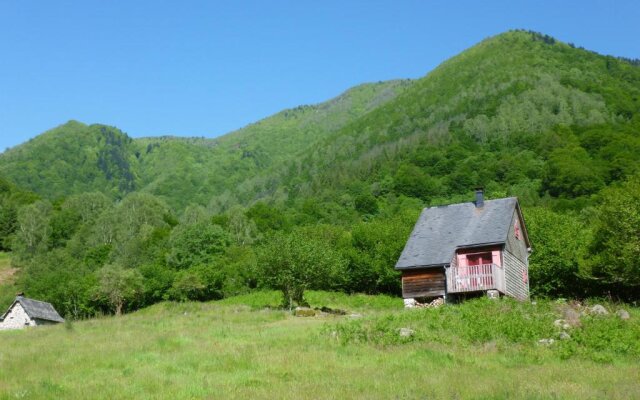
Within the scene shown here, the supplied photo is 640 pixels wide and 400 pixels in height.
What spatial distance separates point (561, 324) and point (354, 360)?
8965 mm

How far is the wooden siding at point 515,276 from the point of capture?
150 feet

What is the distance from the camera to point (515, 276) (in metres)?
47.7

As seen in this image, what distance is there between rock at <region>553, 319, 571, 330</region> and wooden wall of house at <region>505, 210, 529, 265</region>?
62.2ft

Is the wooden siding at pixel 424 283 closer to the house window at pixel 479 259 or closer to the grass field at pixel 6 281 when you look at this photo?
the house window at pixel 479 259

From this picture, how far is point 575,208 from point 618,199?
58.6 meters

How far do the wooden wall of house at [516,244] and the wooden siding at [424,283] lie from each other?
16.3ft

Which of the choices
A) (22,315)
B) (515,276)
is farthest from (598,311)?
(22,315)

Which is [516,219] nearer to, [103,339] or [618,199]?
[618,199]

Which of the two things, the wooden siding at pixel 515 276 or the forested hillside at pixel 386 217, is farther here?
the forested hillside at pixel 386 217

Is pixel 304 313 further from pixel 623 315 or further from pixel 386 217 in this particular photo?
pixel 386 217

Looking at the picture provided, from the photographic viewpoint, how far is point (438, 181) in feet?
477

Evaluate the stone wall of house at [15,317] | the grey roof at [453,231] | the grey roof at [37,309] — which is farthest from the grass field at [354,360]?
the stone wall of house at [15,317]

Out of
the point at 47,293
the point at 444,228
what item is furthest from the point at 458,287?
the point at 47,293

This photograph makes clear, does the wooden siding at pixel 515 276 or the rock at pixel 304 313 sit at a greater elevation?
the wooden siding at pixel 515 276
